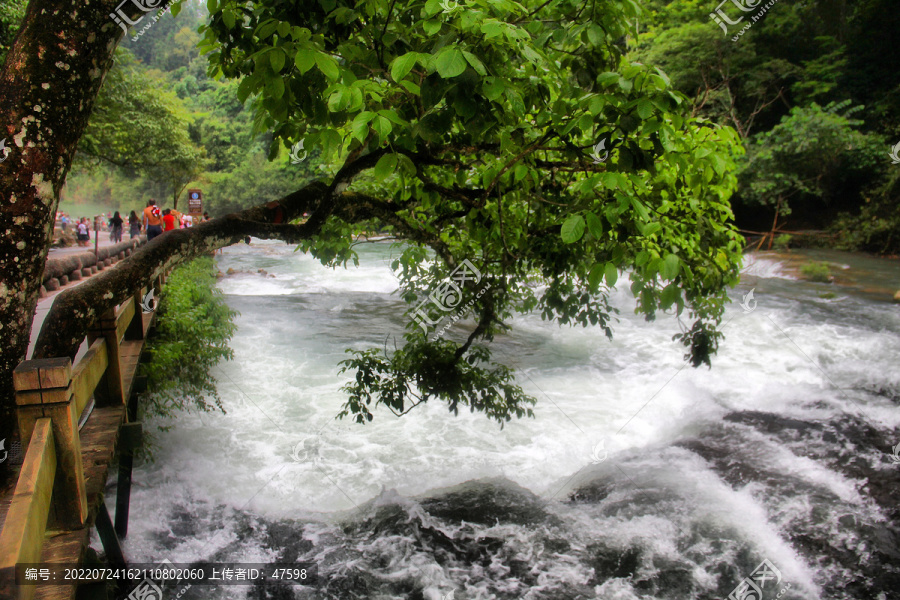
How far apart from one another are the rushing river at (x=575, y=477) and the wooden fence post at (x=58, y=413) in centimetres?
267

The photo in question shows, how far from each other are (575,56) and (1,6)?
10.2 metres

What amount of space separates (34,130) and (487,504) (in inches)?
185

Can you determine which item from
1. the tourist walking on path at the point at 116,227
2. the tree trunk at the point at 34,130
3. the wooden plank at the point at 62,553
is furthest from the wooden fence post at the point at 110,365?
the tourist walking on path at the point at 116,227

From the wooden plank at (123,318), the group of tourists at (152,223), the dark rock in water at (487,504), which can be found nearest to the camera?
the wooden plank at (123,318)

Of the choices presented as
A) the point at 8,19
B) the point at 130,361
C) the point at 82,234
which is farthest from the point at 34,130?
the point at 82,234

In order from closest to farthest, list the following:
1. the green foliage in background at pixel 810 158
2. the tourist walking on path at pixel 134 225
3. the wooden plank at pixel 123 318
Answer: the wooden plank at pixel 123 318 → the green foliage in background at pixel 810 158 → the tourist walking on path at pixel 134 225

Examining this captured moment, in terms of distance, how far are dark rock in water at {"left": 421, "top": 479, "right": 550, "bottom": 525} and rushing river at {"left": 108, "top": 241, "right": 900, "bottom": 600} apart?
1.0 inches

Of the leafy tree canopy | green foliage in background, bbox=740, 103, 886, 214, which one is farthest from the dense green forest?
the leafy tree canopy

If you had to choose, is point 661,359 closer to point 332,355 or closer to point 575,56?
point 332,355

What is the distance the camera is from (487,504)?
561cm

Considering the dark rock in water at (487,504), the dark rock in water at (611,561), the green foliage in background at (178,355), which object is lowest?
the dark rock in water at (611,561)

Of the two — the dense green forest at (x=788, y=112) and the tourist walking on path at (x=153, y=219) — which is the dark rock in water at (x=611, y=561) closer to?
the tourist walking on path at (x=153, y=219)

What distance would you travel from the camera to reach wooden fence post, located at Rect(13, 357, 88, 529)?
1.83 m

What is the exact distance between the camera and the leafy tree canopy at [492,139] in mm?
2016
